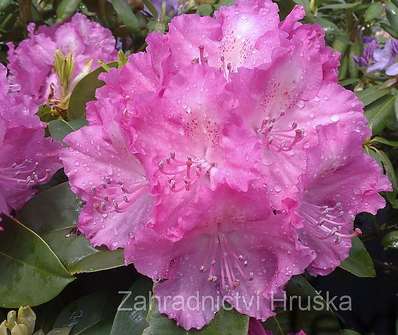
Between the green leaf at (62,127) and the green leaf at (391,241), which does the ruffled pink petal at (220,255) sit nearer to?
the green leaf at (62,127)

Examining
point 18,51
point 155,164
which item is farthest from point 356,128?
point 18,51

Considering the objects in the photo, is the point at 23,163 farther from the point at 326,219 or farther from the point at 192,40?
the point at 326,219

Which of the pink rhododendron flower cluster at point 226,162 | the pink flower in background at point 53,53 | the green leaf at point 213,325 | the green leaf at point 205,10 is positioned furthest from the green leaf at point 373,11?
the green leaf at point 213,325

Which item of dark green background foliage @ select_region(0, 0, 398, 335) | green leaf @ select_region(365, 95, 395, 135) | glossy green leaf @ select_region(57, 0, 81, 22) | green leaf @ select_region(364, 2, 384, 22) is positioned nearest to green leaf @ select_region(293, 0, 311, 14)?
dark green background foliage @ select_region(0, 0, 398, 335)

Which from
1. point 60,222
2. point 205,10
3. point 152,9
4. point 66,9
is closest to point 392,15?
point 205,10

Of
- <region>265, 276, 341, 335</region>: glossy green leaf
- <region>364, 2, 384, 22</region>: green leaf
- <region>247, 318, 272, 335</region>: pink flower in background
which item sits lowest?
<region>265, 276, 341, 335</region>: glossy green leaf

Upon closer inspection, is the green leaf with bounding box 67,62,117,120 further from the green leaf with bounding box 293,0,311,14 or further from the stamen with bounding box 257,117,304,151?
the green leaf with bounding box 293,0,311,14
